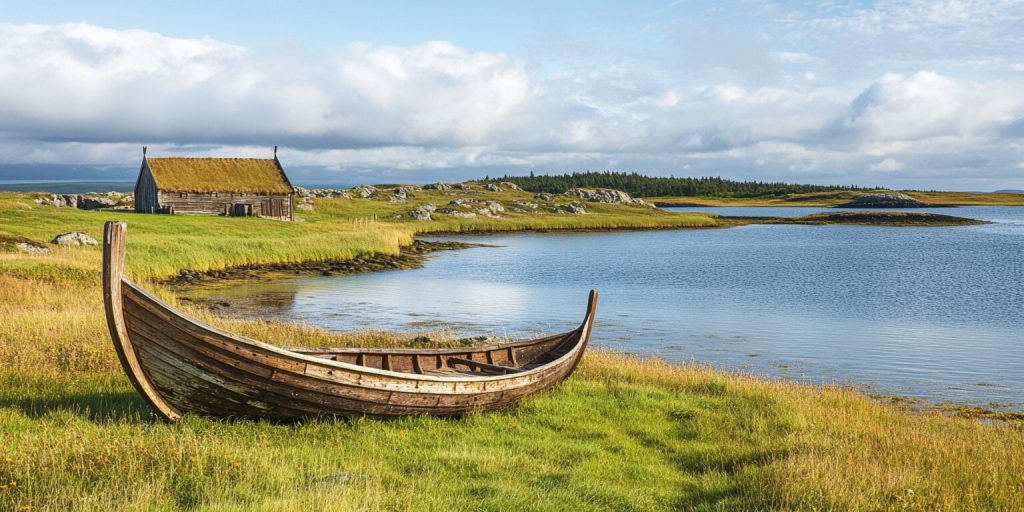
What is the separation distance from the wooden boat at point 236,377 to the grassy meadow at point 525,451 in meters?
0.28

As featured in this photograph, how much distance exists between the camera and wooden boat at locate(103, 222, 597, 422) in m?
10.2

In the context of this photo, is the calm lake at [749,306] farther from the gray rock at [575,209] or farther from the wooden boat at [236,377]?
the gray rock at [575,209]

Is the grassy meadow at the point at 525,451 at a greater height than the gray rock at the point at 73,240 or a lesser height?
lesser

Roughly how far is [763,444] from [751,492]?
2.68 m

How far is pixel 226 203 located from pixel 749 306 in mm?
51489

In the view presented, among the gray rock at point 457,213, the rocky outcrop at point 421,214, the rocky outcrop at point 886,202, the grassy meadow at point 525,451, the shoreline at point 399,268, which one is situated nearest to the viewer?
the grassy meadow at point 525,451

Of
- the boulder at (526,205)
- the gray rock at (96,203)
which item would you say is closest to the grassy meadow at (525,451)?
the gray rock at (96,203)

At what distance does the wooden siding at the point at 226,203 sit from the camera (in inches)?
2704

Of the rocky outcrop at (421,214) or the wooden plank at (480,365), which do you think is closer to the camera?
the wooden plank at (480,365)

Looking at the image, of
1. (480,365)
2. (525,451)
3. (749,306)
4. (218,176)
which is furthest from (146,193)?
(525,451)

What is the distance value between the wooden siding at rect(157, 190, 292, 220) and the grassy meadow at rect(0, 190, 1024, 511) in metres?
53.5

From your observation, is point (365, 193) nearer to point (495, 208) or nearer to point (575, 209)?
point (495, 208)

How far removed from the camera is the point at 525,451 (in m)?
10.9

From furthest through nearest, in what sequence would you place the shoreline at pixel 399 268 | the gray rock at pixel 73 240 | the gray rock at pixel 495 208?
the gray rock at pixel 495 208 → the gray rock at pixel 73 240 → the shoreline at pixel 399 268
